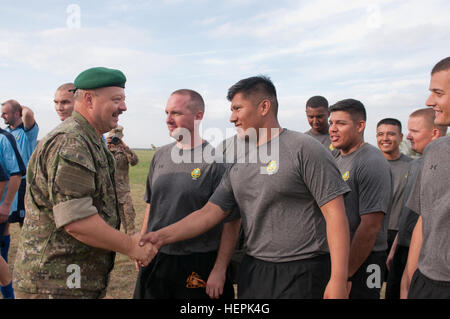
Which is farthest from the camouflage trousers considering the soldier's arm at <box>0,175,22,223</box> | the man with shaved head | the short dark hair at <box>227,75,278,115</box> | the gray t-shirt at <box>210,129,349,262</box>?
the gray t-shirt at <box>210,129,349,262</box>

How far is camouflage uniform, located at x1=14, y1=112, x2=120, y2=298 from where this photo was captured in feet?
8.48

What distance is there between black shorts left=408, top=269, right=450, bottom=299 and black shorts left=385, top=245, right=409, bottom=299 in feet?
7.17

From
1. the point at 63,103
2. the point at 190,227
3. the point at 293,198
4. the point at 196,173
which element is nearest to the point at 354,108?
the point at 293,198

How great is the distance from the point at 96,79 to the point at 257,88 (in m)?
1.34

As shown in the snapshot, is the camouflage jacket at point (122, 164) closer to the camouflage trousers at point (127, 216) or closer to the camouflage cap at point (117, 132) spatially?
the camouflage trousers at point (127, 216)

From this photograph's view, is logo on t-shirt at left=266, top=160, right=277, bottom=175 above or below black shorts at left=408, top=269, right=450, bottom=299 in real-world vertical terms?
above

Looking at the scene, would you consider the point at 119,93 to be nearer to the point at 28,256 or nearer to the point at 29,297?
the point at 28,256

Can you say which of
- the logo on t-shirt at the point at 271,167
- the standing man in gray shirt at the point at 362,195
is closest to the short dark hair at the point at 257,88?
the logo on t-shirt at the point at 271,167

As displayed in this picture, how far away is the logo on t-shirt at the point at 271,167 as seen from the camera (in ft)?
9.57

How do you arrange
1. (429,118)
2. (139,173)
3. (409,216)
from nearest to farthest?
(409,216) → (429,118) → (139,173)

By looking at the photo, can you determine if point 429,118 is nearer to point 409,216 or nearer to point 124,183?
point 409,216

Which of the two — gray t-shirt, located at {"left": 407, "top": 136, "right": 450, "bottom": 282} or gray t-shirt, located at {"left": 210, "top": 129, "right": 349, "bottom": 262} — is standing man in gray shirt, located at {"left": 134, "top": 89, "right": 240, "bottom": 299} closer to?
gray t-shirt, located at {"left": 210, "top": 129, "right": 349, "bottom": 262}

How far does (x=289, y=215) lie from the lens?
2.87 m
